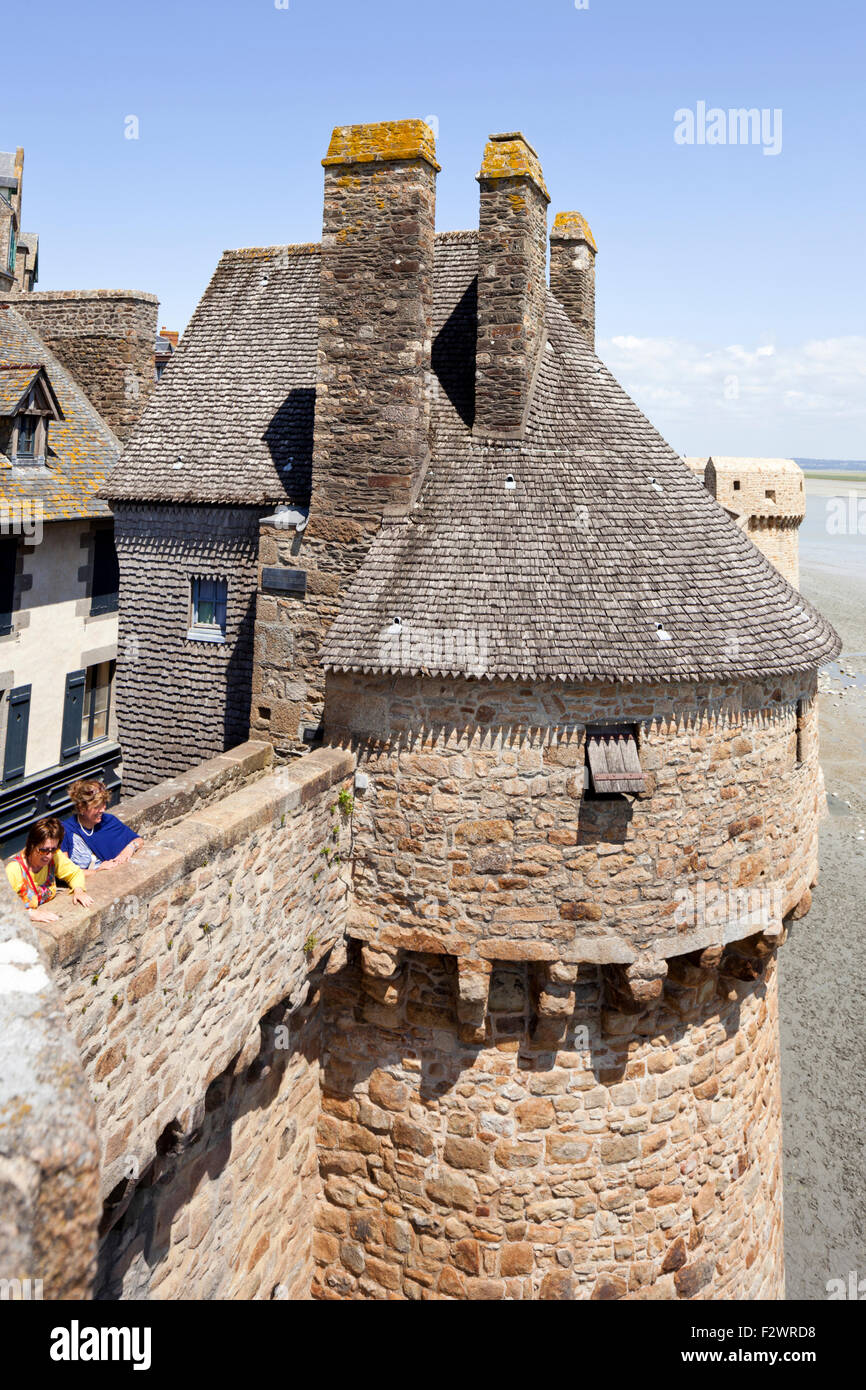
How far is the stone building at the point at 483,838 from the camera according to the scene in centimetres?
790

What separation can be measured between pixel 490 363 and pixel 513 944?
5.41 m

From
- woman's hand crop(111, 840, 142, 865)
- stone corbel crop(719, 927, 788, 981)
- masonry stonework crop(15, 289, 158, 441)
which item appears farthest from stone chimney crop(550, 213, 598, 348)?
masonry stonework crop(15, 289, 158, 441)

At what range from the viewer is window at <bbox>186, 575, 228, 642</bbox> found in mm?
12312

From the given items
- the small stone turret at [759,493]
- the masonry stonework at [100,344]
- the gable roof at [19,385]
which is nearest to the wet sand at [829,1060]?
the small stone turret at [759,493]

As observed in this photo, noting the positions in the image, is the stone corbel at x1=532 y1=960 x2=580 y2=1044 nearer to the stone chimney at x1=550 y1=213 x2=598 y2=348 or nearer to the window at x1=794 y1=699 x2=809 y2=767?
the window at x1=794 y1=699 x2=809 y2=767

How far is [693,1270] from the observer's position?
30.7 ft

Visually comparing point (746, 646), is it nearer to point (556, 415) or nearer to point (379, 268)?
point (556, 415)

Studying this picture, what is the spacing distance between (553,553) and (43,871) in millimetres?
5011

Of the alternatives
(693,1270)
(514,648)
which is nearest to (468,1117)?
(693,1270)

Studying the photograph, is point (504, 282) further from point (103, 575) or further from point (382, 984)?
point (103, 575)

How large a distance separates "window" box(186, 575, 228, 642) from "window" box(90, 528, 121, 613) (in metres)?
8.27

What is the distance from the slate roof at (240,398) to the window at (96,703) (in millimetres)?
8551

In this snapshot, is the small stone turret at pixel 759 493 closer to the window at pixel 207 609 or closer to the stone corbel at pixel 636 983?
the window at pixel 207 609

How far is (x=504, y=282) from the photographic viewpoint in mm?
9406
